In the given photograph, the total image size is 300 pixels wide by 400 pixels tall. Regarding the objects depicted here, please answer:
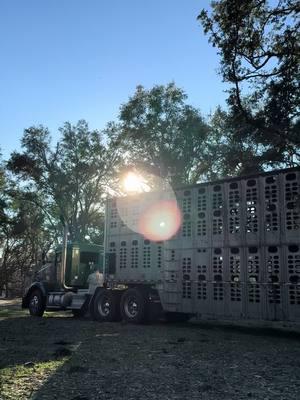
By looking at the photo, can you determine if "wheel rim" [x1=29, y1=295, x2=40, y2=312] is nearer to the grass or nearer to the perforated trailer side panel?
the perforated trailer side panel

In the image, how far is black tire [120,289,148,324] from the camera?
50.6 ft

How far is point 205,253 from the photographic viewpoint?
13.7 m

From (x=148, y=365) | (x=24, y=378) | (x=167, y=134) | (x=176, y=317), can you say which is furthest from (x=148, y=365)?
(x=167, y=134)

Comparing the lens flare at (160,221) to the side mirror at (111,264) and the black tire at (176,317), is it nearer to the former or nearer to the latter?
the side mirror at (111,264)

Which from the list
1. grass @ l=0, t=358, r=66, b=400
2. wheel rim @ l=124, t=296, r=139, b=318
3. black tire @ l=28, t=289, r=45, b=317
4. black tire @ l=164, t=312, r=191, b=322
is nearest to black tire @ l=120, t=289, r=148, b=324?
wheel rim @ l=124, t=296, r=139, b=318

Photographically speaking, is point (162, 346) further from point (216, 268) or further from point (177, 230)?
point (177, 230)

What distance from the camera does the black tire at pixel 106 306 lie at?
16.6m

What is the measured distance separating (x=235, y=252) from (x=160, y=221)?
360cm

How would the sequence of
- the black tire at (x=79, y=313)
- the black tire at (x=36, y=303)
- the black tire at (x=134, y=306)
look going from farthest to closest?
A: the black tire at (x=36, y=303) → the black tire at (x=79, y=313) → the black tire at (x=134, y=306)

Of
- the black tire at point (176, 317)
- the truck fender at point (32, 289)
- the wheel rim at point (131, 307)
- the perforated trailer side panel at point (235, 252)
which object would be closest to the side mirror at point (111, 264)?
the wheel rim at point (131, 307)

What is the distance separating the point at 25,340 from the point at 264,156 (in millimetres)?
17416

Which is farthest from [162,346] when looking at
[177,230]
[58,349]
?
[177,230]

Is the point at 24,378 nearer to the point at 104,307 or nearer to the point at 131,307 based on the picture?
the point at 131,307

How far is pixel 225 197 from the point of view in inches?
531
